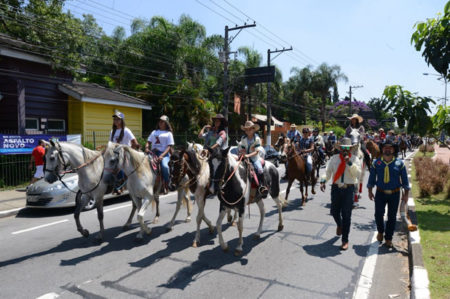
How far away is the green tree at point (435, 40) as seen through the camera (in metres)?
8.44

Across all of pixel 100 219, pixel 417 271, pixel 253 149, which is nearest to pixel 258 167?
pixel 253 149

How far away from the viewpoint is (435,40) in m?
8.57

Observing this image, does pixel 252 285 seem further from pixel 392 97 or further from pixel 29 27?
pixel 29 27

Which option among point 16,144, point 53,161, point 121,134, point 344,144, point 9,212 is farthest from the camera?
point 16,144

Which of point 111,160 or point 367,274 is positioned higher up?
point 111,160

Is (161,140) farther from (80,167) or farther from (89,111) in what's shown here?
(89,111)

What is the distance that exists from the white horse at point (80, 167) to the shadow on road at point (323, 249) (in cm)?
415

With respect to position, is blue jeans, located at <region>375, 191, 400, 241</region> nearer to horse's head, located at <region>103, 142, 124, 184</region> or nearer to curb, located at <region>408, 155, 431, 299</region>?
curb, located at <region>408, 155, 431, 299</region>

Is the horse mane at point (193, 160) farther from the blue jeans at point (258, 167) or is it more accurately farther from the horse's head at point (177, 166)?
the blue jeans at point (258, 167)

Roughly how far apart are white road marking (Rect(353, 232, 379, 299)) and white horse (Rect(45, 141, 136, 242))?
15.9 feet

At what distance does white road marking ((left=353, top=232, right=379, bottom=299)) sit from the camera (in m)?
4.57

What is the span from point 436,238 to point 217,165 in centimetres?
472

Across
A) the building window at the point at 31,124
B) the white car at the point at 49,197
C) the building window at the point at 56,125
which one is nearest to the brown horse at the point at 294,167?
the white car at the point at 49,197

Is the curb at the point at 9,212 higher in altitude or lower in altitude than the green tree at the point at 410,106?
lower
